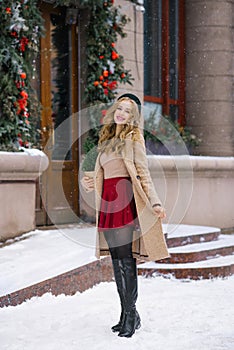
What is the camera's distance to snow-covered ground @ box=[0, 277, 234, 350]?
12.0 feet

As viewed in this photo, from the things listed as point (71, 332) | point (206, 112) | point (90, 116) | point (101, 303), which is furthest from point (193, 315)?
point (206, 112)

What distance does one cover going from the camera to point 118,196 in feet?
12.6

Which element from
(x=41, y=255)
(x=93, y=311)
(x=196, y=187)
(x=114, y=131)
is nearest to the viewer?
(x=114, y=131)

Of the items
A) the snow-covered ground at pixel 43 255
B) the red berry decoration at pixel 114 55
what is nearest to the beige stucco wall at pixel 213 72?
the red berry decoration at pixel 114 55

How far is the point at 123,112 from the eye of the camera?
12.8 feet

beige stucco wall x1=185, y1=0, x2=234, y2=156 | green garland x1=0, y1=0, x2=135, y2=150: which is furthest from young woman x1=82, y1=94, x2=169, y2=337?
beige stucco wall x1=185, y1=0, x2=234, y2=156

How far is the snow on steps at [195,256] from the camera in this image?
19.5ft

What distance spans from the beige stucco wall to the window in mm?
217

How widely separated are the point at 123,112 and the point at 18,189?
2627 mm

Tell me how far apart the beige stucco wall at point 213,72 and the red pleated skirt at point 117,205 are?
Result: 6068 mm

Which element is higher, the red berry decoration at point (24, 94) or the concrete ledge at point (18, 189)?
the red berry decoration at point (24, 94)

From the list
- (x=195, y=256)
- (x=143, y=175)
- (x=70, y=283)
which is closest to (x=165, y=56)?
(x=195, y=256)

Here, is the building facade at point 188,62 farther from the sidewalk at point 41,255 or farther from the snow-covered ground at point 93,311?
the snow-covered ground at point 93,311

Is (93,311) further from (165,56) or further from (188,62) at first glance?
(188,62)
